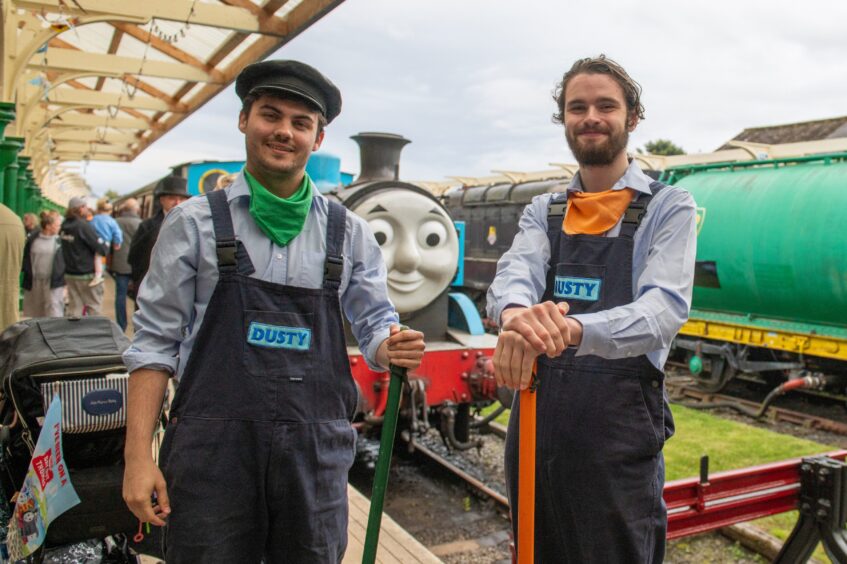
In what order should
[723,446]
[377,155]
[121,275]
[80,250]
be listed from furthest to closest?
[121,275] < [80,250] < [723,446] < [377,155]

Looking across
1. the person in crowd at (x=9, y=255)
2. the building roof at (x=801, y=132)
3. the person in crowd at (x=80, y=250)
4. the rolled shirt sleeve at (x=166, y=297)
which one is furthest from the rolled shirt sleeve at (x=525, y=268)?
the building roof at (x=801, y=132)

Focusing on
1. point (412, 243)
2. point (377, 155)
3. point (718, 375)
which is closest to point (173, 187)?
point (377, 155)

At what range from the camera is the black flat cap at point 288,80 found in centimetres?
179

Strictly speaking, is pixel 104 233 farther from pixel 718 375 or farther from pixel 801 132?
pixel 801 132

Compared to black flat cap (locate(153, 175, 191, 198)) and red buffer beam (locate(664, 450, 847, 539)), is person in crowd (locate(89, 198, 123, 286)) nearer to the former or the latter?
black flat cap (locate(153, 175, 191, 198))

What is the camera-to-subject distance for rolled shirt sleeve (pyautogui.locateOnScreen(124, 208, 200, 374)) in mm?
1686

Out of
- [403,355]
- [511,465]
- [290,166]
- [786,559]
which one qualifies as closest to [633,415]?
[511,465]

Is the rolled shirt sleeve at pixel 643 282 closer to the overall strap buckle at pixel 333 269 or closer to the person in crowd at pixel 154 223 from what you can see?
the overall strap buckle at pixel 333 269

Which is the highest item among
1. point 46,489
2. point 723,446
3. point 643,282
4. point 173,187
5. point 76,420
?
point 173,187

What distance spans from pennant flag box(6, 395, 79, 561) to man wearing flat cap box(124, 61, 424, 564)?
2.07ft

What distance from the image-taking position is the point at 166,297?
66.6 inches

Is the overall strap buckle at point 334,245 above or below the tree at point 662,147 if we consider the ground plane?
below

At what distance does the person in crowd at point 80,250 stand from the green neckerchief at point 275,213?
20.6 ft

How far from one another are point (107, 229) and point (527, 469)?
297 inches
